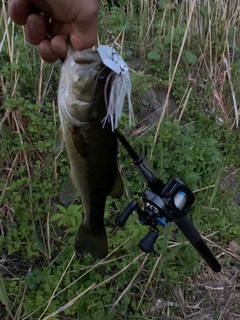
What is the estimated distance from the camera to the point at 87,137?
5.02ft

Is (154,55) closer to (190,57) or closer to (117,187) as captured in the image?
(190,57)

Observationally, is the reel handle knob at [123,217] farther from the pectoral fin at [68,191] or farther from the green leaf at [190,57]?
the green leaf at [190,57]

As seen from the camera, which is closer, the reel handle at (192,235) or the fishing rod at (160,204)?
the fishing rod at (160,204)

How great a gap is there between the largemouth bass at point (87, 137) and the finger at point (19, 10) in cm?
33

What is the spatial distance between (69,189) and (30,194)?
3.08 feet

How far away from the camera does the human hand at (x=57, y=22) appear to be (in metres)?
1.36

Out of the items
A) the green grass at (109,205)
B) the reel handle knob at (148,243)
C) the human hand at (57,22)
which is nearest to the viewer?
the human hand at (57,22)

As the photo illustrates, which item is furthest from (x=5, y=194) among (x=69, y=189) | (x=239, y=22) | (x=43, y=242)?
(x=239, y=22)

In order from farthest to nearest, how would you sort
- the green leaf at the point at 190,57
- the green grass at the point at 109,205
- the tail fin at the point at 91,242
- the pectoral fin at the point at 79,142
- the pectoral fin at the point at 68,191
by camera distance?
1. the green leaf at the point at 190,57
2. the green grass at the point at 109,205
3. the tail fin at the point at 91,242
4. the pectoral fin at the point at 68,191
5. the pectoral fin at the point at 79,142

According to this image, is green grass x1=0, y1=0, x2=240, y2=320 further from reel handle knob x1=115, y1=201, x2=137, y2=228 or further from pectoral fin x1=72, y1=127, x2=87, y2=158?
pectoral fin x1=72, y1=127, x2=87, y2=158

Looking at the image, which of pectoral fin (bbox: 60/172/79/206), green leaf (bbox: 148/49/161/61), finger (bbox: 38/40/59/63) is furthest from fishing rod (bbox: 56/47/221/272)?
green leaf (bbox: 148/49/161/61)

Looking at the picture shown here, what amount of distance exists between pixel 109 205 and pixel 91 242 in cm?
81

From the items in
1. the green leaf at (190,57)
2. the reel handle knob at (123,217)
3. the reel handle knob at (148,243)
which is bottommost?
the green leaf at (190,57)

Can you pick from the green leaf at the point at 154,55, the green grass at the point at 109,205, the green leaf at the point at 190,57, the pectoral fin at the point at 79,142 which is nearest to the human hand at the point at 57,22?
the pectoral fin at the point at 79,142
